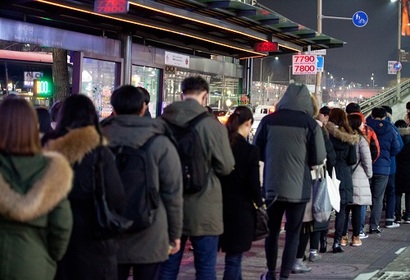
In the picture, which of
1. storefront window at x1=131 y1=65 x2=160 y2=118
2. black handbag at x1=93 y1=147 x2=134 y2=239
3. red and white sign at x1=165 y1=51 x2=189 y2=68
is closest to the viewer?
black handbag at x1=93 y1=147 x2=134 y2=239

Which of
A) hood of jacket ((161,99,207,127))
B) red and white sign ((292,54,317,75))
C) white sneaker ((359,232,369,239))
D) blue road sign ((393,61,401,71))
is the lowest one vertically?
white sneaker ((359,232,369,239))

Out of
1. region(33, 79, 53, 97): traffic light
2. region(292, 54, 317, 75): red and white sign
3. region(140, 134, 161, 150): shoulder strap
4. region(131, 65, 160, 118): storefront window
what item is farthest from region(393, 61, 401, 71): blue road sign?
region(140, 134, 161, 150): shoulder strap

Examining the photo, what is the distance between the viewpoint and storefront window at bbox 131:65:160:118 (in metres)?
15.3

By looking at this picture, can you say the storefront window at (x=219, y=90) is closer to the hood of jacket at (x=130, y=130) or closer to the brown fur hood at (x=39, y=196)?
the hood of jacket at (x=130, y=130)

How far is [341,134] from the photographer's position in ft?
29.9

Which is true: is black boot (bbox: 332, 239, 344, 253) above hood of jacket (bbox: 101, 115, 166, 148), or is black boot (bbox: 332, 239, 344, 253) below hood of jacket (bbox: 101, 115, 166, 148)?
below

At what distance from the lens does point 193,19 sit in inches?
533

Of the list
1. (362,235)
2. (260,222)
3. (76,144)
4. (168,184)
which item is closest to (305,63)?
(362,235)

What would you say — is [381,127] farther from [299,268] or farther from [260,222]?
[260,222]

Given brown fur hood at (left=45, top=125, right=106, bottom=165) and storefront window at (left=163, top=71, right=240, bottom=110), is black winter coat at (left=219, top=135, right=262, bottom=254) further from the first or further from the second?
storefront window at (left=163, top=71, right=240, bottom=110)

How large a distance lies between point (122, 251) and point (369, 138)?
6.57 metres

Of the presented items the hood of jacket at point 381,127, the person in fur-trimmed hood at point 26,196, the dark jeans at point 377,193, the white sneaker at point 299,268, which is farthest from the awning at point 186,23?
the person in fur-trimmed hood at point 26,196

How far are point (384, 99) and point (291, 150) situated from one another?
32.3 metres

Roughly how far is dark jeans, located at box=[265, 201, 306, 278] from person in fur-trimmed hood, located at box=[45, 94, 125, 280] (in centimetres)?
318
